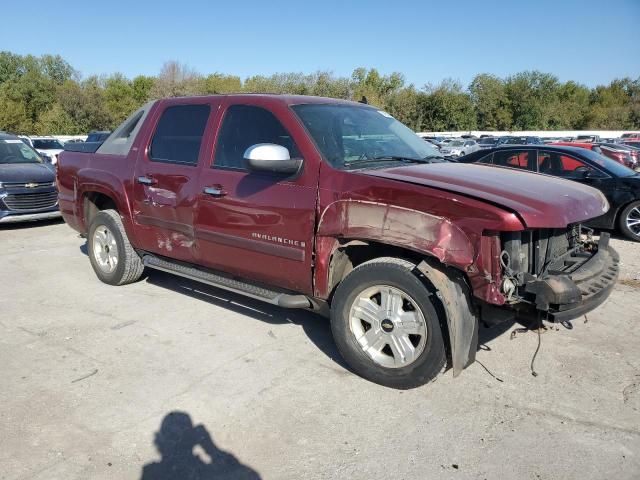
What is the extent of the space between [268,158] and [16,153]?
9.03m

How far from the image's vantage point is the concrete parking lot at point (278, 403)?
2.92 meters

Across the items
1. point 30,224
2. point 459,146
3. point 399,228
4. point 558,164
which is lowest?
point 459,146

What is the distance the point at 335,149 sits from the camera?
405 centimetres

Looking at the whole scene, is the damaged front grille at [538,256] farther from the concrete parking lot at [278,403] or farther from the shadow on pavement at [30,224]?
the shadow on pavement at [30,224]

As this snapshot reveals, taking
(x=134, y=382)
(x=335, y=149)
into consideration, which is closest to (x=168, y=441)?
(x=134, y=382)

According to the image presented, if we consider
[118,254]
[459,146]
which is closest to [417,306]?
[118,254]

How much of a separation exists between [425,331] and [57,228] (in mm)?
8438

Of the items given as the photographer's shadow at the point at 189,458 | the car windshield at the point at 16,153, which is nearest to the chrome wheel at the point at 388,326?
the photographer's shadow at the point at 189,458

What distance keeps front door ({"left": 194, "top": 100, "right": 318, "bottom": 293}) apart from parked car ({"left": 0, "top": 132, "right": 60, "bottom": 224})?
20.8ft

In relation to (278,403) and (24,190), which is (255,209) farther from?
(24,190)

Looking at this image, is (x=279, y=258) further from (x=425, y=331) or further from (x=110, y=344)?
(x=110, y=344)

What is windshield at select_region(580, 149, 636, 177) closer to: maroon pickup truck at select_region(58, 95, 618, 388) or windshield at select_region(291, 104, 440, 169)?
maroon pickup truck at select_region(58, 95, 618, 388)

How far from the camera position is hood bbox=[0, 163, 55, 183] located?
952cm

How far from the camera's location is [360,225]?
3.58 m
